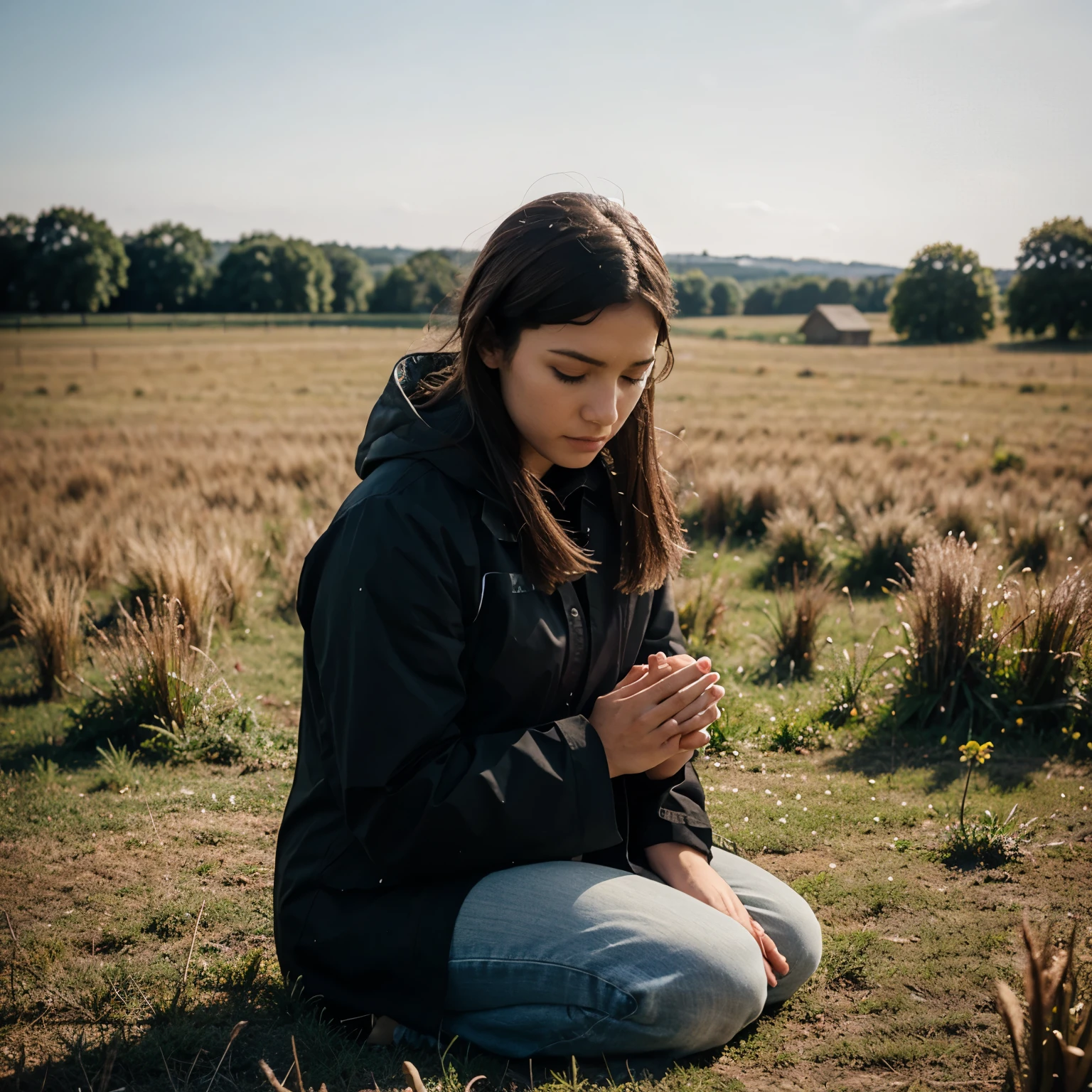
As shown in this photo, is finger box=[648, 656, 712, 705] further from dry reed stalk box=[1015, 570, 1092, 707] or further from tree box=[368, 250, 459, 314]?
tree box=[368, 250, 459, 314]

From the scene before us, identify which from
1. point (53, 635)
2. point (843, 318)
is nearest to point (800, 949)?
point (53, 635)

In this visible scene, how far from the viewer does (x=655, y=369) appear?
108 inches

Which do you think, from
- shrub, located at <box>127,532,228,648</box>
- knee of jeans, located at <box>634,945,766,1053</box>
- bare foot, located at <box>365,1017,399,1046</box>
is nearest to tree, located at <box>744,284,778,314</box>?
shrub, located at <box>127,532,228,648</box>

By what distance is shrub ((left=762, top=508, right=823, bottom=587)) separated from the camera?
807cm

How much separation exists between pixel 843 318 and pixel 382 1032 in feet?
253

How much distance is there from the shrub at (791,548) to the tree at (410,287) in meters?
72.9

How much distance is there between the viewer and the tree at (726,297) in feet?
400

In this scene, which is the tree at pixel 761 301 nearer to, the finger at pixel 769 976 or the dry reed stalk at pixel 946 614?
the dry reed stalk at pixel 946 614

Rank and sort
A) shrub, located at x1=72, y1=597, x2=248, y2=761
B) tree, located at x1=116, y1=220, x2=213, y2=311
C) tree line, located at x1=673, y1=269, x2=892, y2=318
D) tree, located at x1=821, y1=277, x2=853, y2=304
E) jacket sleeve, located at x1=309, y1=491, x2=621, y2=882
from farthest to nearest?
tree, located at x1=821, y1=277, x2=853, y2=304 < tree line, located at x1=673, y1=269, x2=892, y2=318 < tree, located at x1=116, y1=220, x2=213, y2=311 < shrub, located at x1=72, y1=597, x2=248, y2=761 < jacket sleeve, located at x1=309, y1=491, x2=621, y2=882

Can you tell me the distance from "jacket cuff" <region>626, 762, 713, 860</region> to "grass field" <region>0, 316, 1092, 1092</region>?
569 mm

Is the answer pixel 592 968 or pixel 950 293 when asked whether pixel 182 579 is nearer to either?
pixel 592 968

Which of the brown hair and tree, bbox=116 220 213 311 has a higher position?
tree, bbox=116 220 213 311

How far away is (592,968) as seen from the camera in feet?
7.05

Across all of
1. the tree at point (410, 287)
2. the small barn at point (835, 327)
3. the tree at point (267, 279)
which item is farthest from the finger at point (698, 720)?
the tree at point (267, 279)
